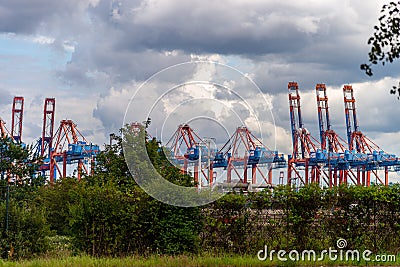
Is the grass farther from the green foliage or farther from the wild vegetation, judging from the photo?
the green foliage

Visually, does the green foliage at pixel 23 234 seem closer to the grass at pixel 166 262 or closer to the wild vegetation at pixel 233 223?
the wild vegetation at pixel 233 223

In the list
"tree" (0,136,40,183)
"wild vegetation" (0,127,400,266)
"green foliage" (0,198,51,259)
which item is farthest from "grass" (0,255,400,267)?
"tree" (0,136,40,183)

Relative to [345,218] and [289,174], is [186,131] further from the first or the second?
[289,174]

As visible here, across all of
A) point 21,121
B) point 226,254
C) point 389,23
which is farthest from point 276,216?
point 21,121

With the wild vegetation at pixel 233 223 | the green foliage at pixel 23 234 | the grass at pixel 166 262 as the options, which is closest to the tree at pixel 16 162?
the green foliage at pixel 23 234

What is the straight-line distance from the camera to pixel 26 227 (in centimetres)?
1538

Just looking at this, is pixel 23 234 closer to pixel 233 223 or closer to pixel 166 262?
pixel 166 262

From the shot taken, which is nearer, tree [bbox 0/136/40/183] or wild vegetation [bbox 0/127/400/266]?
wild vegetation [bbox 0/127/400/266]

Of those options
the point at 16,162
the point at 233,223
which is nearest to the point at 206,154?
the point at 233,223

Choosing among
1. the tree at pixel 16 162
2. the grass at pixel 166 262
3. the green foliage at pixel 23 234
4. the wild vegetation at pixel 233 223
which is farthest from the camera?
the tree at pixel 16 162

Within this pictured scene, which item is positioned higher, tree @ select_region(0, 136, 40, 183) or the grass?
tree @ select_region(0, 136, 40, 183)

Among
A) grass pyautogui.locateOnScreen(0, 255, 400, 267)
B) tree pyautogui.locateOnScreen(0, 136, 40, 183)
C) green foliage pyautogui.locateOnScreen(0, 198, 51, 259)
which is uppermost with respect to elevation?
tree pyautogui.locateOnScreen(0, 136, 40, 183)

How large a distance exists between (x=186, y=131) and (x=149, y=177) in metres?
1.60

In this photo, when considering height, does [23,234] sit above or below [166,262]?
above
